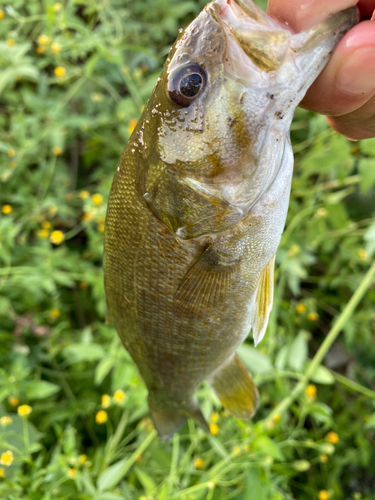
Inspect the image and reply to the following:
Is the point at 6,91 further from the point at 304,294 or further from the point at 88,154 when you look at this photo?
the point at 304,294

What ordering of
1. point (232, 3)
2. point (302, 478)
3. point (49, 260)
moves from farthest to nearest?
point (302, 478)
point (49, 260)
point (232, 3)

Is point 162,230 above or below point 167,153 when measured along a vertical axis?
below

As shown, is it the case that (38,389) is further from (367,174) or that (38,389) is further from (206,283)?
(367,174)

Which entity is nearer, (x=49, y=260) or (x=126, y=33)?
(x=49, y=260)

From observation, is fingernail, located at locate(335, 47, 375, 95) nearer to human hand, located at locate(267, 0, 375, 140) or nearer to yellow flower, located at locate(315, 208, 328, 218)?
human hand, located at locate(267, 0, 375, 140)

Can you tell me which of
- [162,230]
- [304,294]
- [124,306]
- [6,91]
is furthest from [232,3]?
[6,91]

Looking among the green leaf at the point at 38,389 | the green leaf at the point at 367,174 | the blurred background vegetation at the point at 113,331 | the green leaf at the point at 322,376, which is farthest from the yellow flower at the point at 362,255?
the green leaf at the point at 38,389

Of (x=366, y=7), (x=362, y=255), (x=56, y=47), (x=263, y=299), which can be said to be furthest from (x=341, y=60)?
(x=56, y=47)

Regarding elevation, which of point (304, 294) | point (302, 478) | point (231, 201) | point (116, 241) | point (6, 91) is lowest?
point (302, 478)
